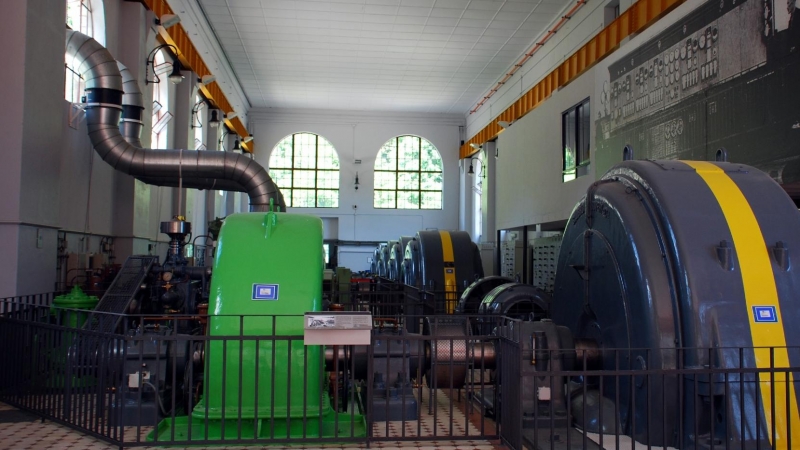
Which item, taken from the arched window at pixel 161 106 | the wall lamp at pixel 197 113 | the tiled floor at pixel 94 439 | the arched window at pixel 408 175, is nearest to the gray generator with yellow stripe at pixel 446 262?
the arched window at pixel 161 106

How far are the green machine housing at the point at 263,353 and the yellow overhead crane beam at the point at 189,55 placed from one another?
8.12 metres

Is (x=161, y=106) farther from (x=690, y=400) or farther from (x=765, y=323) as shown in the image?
(x=765, y=323)

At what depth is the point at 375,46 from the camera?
725 inches

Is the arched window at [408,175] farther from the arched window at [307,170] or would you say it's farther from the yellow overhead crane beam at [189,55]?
the yellow overhead crane beam at [189,55]

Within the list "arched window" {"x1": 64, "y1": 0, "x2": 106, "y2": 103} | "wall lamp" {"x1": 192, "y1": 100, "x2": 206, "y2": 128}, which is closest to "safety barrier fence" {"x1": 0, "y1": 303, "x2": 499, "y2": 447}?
"arched window" {"x1": 64, "y1": 0, "x2": 106, "y2": 103}

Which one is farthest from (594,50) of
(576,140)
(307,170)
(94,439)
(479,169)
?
(307,170)

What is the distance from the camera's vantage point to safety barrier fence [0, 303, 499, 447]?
4.41 metres

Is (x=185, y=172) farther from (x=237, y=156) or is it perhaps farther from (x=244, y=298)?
(x=244, y=298)

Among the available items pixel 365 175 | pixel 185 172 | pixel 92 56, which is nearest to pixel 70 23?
pixel 92 56

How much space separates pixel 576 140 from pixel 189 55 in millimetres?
7991

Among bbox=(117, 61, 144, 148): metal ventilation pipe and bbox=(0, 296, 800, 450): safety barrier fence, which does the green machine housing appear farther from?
bbox=(117, 61, 144, 148): metal ventilation pipe

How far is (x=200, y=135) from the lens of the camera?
18.4 metres

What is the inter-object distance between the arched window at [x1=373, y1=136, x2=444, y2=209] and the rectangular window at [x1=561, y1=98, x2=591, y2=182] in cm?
1379

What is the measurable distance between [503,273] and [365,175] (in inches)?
396
